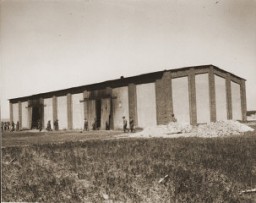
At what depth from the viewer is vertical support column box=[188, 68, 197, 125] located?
26.7 meters

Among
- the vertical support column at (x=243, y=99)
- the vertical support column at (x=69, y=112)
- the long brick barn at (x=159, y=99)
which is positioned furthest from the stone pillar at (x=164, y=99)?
the vertical support column at (x=69, y=112)

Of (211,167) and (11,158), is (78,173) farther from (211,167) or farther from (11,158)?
(211,167)

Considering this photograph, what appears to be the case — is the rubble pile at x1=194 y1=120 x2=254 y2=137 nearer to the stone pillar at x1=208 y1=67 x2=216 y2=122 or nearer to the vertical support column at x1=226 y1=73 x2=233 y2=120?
the stone pillar at x1=208 y1=67 x2=216 y2=122

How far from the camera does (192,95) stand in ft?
88.3

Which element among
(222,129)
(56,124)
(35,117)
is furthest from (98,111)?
(222,129)

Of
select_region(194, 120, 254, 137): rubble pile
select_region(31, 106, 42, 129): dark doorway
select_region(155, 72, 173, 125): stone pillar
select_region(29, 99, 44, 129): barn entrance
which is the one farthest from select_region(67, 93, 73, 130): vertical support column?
select_region(194, 120, 254, 137): rubble pile

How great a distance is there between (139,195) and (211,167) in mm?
2956

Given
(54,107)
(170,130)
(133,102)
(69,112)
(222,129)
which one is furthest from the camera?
(54,107)

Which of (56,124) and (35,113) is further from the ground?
(35,113)

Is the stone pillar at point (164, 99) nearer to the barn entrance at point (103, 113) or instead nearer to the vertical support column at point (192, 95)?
the vertical support column at point (192, 95)

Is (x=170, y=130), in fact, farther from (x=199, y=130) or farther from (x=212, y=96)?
(x=212, y=96)

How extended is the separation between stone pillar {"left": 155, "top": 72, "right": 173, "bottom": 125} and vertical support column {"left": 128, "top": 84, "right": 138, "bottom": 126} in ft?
7.78

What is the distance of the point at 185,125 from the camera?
21578mm

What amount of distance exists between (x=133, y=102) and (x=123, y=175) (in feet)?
65.9
